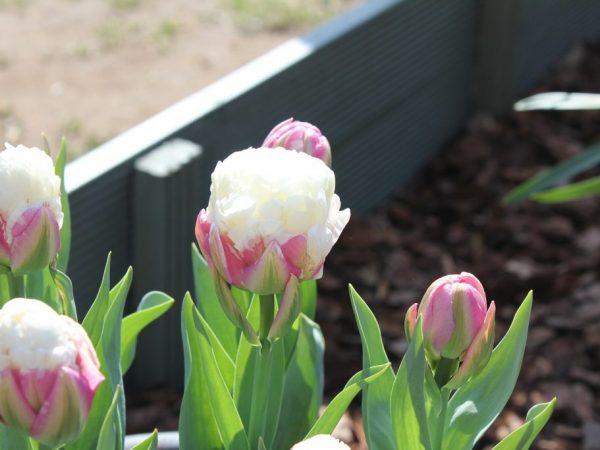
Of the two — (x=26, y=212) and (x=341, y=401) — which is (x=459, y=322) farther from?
(x=26, y=212)

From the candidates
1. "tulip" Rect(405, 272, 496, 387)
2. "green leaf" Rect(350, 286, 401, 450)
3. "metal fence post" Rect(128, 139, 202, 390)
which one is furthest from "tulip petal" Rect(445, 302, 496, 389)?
"metal fence post" Rect(128, 139, 202, 390)

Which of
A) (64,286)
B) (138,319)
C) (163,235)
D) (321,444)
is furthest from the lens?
(163,235)

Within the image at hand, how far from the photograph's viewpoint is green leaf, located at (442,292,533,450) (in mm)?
1146

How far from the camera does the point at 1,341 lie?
0.78 metres

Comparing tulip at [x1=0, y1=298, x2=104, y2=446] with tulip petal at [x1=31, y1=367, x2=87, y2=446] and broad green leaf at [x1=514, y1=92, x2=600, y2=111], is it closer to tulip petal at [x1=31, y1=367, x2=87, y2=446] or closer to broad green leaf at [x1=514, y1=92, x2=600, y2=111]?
tulip petal at [x1=31, y1=367, x2=87, y2=446]

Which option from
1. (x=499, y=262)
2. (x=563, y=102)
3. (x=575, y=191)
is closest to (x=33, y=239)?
(x=575, y=191)

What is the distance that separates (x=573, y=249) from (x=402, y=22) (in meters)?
0.70

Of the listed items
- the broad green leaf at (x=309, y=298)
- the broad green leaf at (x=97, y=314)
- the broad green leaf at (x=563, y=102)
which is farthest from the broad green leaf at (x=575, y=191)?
the broad green leaf at (x=97, y=314)

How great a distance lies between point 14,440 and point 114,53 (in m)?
2.80

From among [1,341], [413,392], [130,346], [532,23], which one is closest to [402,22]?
[532,23]

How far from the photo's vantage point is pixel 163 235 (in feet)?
6.97

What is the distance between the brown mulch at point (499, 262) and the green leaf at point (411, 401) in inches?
43.9

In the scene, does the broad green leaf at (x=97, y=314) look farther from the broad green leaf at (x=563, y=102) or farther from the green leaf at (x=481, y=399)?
the broad green leaf at (x=563, y=102)

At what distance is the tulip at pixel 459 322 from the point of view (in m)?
0.97
